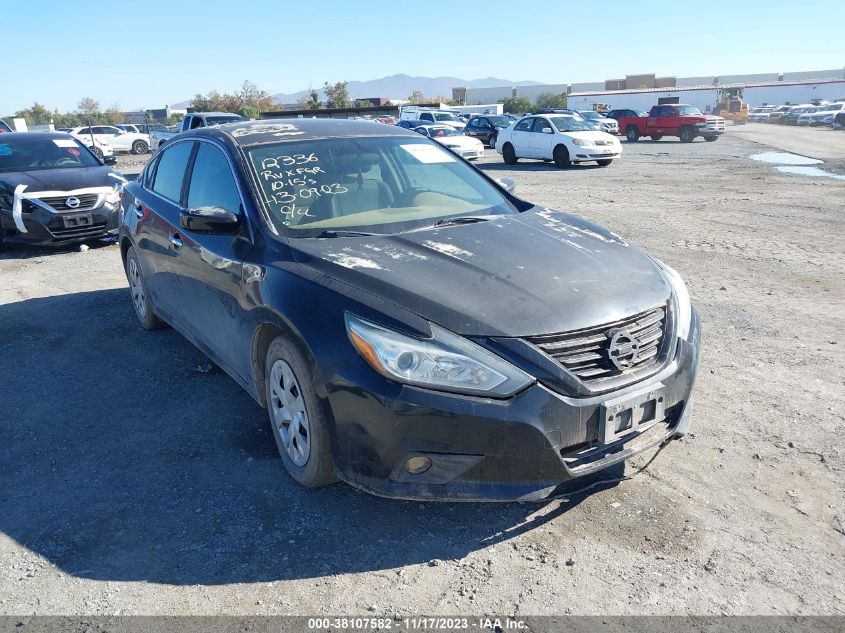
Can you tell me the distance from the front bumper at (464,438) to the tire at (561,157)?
18973mm

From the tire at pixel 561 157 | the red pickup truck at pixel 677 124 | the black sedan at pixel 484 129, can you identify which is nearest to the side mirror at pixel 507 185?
the tire at pixel 561 157

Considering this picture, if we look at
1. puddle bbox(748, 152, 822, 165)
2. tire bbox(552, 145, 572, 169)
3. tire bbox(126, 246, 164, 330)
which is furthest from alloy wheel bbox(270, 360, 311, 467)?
puddle bbox(748, 152, 822, 165)

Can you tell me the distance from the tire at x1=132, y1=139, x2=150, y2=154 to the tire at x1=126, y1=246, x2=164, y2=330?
32.8 meters

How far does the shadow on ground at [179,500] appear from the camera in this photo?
116 inches

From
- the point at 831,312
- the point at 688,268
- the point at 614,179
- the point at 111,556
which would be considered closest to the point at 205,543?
the point at 111,556

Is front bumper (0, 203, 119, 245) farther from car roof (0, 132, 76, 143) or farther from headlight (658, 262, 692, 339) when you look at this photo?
headlight (658, 262, 692, 339)

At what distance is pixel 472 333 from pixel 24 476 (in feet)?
8.90

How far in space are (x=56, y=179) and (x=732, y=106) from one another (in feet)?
181

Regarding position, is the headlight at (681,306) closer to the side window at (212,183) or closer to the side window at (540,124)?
the side window at (212,183)

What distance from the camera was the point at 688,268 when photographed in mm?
7652

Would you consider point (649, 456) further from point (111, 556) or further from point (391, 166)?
point (111, 556)

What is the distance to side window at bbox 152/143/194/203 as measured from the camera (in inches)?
190

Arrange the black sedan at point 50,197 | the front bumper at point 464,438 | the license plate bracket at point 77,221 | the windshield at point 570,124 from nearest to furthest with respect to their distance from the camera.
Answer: the front bumper at point 464,438, the black sedan at point 50,197, the license plate bracket at point 77,221, the windshield at point 570,124

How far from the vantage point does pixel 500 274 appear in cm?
314
